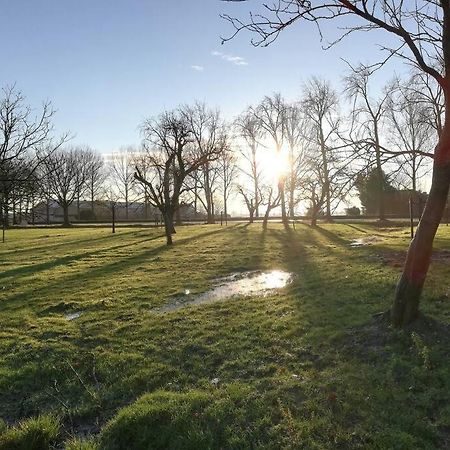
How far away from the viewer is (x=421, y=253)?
19.3 ft

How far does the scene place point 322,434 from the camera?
4.03 metres

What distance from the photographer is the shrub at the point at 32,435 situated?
4426 mm

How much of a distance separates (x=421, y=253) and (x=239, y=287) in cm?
565

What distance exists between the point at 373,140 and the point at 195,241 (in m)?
16.8

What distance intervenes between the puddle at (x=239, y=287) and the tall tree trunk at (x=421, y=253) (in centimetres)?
416

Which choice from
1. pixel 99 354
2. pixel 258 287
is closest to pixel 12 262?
pixel 258 287

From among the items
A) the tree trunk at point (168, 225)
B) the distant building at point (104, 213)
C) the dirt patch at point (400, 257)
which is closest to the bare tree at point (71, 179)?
the distant building at point (104, 213)

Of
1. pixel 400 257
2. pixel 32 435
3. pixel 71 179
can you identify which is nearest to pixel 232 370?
pixel 32 435

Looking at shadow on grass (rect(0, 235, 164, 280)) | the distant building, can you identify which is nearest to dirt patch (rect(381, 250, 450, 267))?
shadow on grass (rect(0, 235, 164, 280))

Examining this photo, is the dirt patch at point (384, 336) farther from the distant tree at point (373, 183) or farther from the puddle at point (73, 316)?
the puddle at point (73, 316)

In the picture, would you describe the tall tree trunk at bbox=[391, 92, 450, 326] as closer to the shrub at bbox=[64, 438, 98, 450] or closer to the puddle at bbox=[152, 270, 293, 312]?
the shrub at bbox=[64, 438, 98, 450]

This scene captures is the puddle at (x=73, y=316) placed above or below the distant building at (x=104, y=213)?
below

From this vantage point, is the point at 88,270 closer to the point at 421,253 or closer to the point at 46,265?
the point at 46,265

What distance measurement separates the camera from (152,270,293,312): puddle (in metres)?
9.55
